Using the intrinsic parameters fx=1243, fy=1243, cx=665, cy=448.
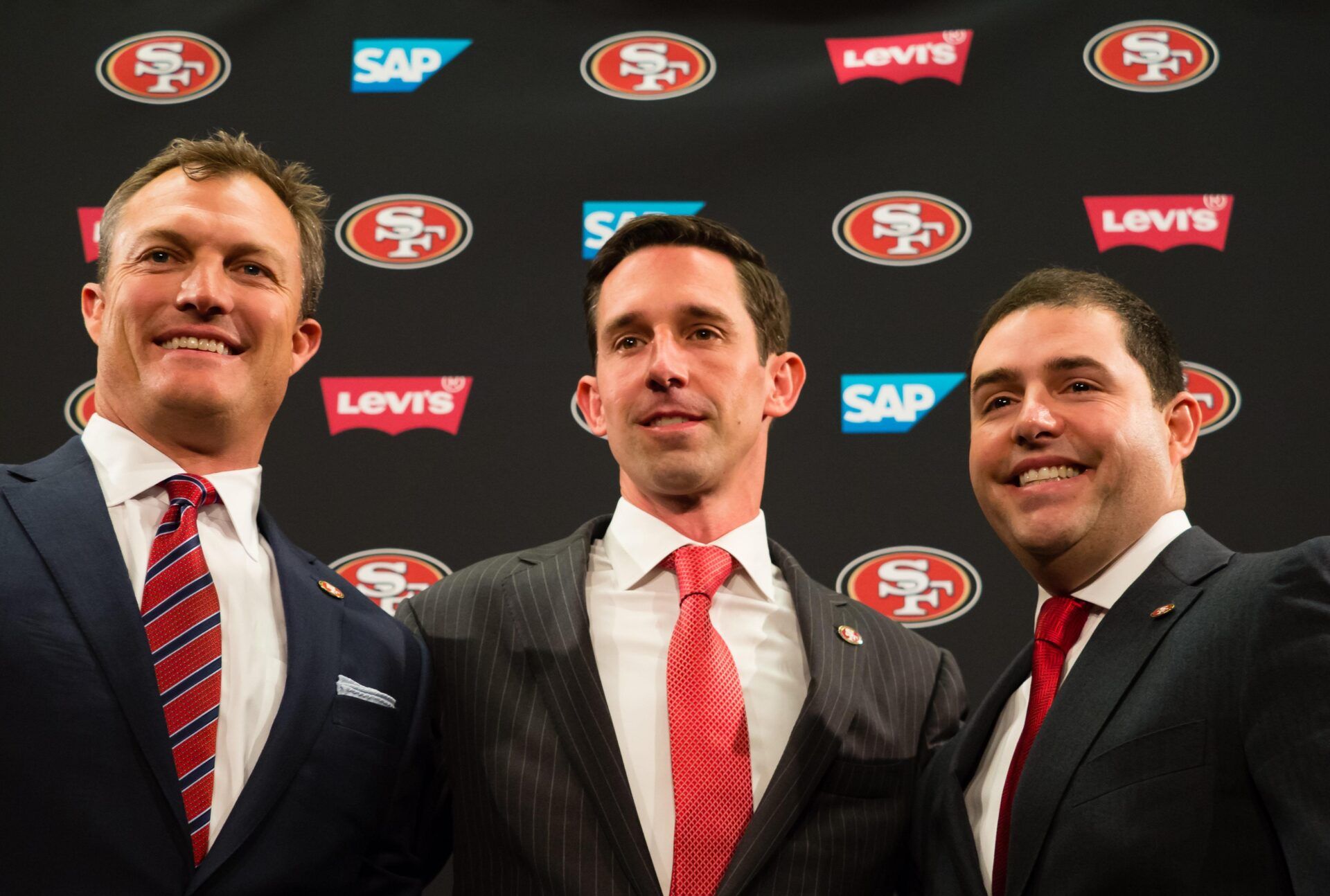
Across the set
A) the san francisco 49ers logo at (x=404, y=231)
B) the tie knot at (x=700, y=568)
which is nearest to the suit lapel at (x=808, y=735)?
the tie knot at (x=700, y=568)

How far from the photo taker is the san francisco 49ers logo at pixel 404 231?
348 cm

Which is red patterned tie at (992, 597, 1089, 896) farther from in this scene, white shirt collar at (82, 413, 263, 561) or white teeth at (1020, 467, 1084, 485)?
→ white shirt collar at (82, 413, 263, 561)

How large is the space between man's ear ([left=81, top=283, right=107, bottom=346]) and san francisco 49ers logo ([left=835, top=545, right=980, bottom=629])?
1920mm

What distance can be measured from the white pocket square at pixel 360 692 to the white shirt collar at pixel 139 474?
30cm

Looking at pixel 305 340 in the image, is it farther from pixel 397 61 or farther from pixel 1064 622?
pixel 1064 622

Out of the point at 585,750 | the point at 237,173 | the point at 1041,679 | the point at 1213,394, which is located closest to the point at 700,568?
the point at 585,750

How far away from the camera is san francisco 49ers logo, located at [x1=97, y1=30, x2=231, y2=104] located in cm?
358

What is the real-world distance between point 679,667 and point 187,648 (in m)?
0.91

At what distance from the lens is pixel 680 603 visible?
8.38 ft

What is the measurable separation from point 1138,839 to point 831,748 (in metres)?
0.61

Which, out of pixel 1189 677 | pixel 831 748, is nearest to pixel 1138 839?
pixel 1189 677

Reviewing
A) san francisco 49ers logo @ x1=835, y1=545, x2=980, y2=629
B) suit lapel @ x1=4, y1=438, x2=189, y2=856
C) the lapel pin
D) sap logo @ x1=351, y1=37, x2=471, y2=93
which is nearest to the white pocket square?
suit lapel @ x1=4, y1=438, x2=189, y2=856

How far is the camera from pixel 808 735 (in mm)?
2365

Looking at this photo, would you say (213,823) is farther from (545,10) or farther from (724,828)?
(545,10)
